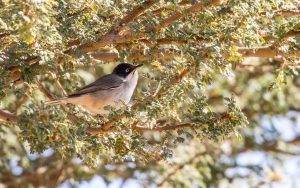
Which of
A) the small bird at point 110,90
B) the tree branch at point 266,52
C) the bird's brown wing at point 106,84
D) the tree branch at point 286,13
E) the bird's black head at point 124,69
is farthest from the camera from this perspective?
the bird's black head at point 124,69

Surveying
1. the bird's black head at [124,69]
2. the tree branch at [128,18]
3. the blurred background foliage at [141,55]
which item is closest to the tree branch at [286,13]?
the blurred background foliage at [141,55]

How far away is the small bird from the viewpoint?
6582 mm

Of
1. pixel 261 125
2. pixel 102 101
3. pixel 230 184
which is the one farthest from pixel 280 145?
pixel 102 101

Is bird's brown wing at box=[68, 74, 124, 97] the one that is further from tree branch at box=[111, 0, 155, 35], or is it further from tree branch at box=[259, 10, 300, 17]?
tree branch at box=[259, 10, 300, 17]

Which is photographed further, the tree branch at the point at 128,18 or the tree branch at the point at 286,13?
the tree branch at the point at 286,13

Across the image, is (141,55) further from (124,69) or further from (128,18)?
(124,69)

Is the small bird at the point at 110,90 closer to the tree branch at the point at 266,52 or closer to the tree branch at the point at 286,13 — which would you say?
the tree branch at the point at 266,52

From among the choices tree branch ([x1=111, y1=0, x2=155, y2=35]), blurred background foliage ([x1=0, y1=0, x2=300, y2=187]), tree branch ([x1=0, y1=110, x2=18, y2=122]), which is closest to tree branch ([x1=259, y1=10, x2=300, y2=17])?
blurred background foliage ([x1=0, y1=0, x2=300, y2=187])

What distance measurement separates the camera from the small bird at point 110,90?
6.58m

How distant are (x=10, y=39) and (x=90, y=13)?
1.92ft

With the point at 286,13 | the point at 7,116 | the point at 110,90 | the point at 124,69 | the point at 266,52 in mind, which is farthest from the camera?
the point at 124,69

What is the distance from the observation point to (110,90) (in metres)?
6.98

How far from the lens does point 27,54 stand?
4656mm

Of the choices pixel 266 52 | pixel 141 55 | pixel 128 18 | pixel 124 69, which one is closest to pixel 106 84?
pixel 124 69
